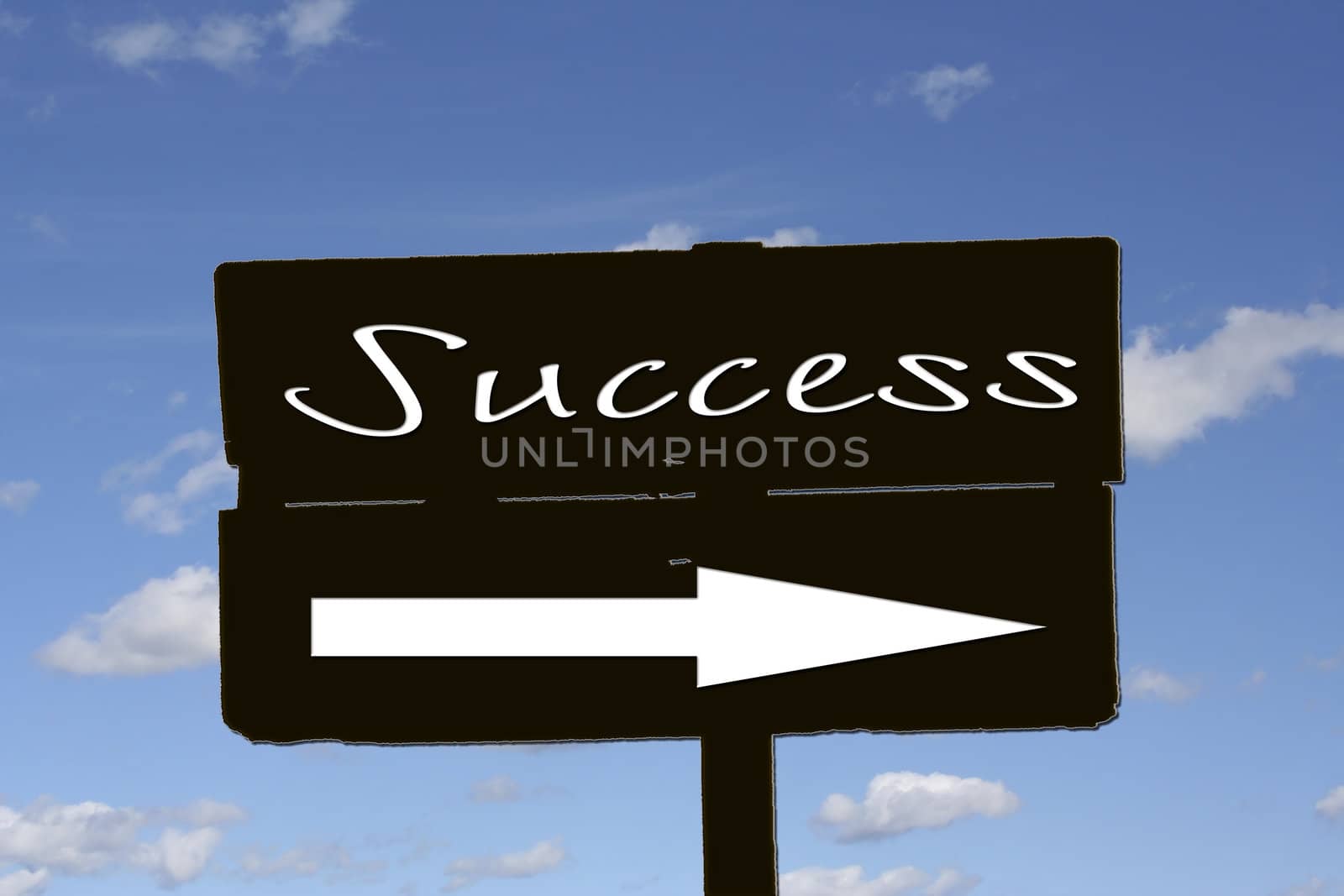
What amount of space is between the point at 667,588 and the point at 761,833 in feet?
4.86

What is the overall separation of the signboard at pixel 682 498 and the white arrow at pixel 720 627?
0.6 inches

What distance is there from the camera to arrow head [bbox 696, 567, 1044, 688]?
9406 mm

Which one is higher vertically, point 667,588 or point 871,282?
point 871,282

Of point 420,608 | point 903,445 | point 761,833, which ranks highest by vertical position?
point 903,445

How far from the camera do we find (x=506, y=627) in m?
9.51

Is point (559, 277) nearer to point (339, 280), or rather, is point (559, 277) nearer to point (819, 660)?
point (339, 280)

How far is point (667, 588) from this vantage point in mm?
9477

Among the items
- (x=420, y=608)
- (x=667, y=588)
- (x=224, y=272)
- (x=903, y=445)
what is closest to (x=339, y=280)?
(x=224, y=272)

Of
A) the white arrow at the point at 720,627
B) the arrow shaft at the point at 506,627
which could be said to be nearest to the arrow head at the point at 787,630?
the white arrow at the point at 720,627

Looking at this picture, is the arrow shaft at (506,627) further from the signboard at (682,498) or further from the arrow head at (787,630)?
the arrow head at (787,630)

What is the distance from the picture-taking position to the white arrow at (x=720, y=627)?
9414mm

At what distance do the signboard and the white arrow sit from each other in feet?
0.05

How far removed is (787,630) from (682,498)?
97cm

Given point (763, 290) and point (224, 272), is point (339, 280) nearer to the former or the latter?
point (224, 272)
